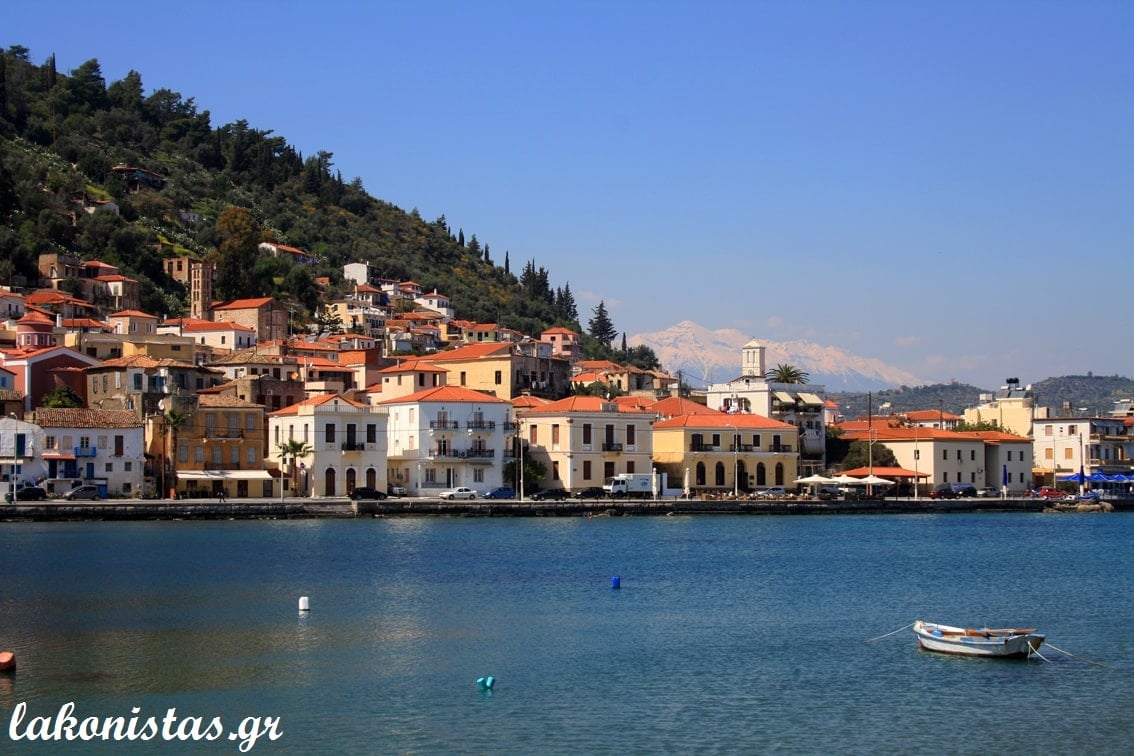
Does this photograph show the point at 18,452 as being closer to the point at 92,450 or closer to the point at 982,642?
the point at 92,450

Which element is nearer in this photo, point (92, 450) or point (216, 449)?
point (92, 450)

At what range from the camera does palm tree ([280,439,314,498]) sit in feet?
254

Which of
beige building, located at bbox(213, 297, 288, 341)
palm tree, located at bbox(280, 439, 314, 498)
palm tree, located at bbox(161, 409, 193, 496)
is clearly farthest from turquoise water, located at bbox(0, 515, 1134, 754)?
beige building, located at bbox(213, 297, 288, 341)

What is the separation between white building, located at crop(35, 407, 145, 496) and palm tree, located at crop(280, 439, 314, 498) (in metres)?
7.48

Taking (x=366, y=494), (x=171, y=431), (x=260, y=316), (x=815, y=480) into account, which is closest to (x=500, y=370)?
(x=815, y=480)

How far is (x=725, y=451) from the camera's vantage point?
8944 centimetres

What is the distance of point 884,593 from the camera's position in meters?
43.6

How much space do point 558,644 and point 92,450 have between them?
46.5 meters

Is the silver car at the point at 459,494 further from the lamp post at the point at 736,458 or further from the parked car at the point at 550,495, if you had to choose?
the lamp post at the point at 736,458

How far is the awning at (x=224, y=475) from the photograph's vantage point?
252 feet

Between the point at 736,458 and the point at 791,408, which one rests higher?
the point at 791,408

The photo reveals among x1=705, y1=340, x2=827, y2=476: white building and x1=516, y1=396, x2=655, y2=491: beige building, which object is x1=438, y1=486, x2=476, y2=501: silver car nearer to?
x1=516, y1=396, x2=655, y2=491: beige building

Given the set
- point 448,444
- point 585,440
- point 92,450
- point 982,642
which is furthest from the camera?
point 585,440

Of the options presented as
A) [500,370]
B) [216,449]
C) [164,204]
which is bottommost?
[216,449]
